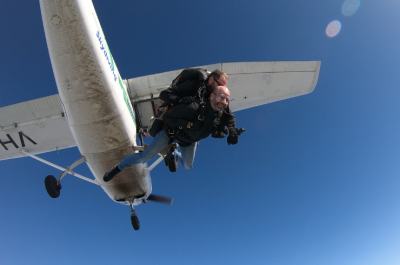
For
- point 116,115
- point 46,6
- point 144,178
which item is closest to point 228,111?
point 116,115

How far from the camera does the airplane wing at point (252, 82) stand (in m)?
6.01

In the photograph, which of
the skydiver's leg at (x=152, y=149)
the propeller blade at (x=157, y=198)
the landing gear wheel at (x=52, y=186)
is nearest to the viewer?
the skydiver's leg at (x=152, y=149)

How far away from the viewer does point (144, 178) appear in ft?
19.5

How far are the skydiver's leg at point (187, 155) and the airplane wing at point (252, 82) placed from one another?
7.63ft

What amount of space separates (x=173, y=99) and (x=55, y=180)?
437cm

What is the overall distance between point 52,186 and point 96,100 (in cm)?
292

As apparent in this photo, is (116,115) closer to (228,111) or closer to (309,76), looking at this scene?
(228,111)

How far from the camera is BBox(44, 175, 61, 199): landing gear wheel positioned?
198 inches

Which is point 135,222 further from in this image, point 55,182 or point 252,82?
point 252,82

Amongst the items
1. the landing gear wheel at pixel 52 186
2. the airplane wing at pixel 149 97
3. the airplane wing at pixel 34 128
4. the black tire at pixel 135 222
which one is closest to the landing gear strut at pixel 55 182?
the landing gear wheel at pixel 52 186

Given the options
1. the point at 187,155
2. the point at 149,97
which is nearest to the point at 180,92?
the point at 187,155

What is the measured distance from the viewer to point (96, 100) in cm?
387

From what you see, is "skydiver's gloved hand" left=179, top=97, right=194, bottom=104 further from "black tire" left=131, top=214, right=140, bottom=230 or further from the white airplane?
"black tire" left=131, top=214, right=140, bottom=230

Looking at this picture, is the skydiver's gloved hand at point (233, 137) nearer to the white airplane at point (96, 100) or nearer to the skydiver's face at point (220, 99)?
the skydiver's face at point (220, 99)
